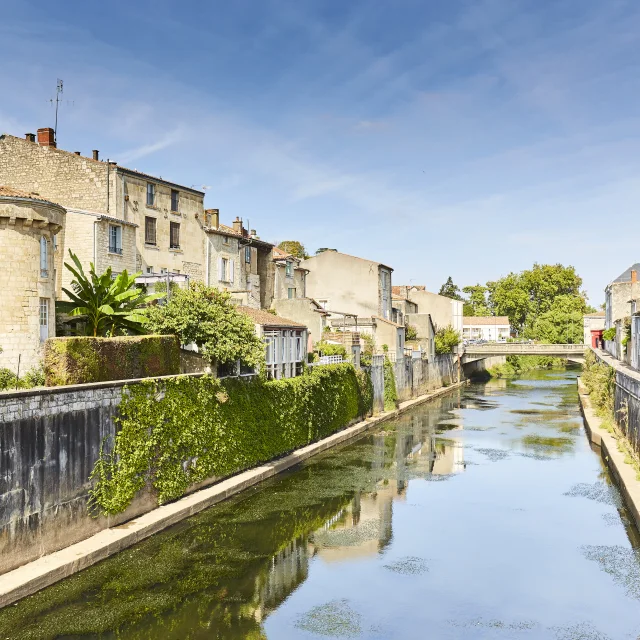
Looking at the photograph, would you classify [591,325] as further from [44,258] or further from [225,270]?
Answer: [44,258]

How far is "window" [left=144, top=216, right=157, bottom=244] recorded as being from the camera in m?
36.5

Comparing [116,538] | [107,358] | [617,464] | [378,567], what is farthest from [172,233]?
[378,567]

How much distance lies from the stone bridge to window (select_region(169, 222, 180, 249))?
42693 mm

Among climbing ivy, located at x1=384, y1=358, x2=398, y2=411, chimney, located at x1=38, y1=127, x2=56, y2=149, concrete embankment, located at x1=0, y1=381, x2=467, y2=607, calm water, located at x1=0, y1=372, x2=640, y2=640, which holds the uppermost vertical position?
chimney, located at x1=38, y1=127, x2=56, y2=149

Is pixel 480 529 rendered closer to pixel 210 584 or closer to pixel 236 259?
pixel 210 584

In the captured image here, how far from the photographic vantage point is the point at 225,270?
43.6 m

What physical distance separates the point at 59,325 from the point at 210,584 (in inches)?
407

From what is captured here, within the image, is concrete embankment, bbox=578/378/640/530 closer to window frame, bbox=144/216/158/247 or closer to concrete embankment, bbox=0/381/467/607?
concrete embankment, bbox=0/381/467/607

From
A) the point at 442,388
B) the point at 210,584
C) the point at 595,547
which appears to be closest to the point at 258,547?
the point at 210,584

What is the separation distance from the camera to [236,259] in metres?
44.7

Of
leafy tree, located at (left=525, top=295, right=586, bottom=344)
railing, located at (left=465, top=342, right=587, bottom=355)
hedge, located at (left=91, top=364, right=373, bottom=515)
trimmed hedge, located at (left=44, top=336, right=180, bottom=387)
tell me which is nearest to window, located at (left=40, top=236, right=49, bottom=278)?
trimmed hedge, located at (left=44, top=336, right=180, bottom=387)

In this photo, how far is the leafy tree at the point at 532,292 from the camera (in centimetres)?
12381

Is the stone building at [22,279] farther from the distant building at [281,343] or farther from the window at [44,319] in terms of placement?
the distant building at [281,343]

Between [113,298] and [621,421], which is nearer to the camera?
[113,298]
